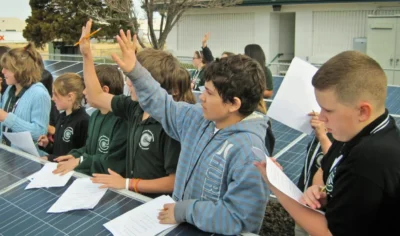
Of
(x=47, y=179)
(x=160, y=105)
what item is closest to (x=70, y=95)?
(x=47, y=179)

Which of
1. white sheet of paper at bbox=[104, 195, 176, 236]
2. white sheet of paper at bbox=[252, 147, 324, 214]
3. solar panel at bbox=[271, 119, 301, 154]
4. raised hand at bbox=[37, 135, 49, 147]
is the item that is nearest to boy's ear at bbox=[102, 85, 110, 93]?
raised hand at bbox=[37, 135, 49, 147]

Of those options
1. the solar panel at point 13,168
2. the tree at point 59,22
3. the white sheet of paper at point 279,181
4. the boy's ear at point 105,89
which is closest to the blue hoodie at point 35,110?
the solar panel at point 13,168

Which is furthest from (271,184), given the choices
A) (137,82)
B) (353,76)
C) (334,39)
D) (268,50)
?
(268,50)

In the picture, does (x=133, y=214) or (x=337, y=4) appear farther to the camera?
(x=337, y=4)

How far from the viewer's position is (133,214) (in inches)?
86.0

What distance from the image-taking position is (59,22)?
24.6 meters

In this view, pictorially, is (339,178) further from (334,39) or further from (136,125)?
(334,39)

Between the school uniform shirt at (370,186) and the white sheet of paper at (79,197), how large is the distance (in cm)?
132

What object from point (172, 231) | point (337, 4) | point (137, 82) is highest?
point (337, 4)

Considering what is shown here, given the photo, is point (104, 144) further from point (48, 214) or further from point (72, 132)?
point (48, 214)

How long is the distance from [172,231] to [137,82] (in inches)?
34.8

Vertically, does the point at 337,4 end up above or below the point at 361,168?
above

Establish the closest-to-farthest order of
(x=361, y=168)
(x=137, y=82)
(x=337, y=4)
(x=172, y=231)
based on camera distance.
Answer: (x=361, y=168)
(x=172, y=231)
(x=137, y=82)
(x=337, y=4)

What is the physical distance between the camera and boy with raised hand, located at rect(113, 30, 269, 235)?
6.78ft
